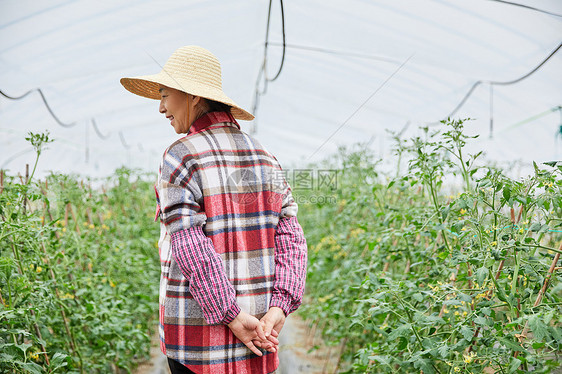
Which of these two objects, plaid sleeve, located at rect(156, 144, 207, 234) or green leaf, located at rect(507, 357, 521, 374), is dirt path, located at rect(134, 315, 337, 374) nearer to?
green leaf, located at rect(507, 357, 521, 374)

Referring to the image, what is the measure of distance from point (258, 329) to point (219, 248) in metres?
0.22

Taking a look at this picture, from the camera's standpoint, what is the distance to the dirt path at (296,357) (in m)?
3.11

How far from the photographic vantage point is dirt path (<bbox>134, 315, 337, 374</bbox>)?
10.2ft

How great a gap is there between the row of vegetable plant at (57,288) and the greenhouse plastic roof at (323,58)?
1.00 metres

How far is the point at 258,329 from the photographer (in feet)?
3.64

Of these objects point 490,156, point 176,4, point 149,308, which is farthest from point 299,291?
point 490,156

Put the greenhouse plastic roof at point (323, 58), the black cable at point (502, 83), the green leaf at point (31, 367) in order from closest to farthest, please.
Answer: the green leaf at point (31, 367) → the greenhouse plastic roof at point (323, 58) → the black cable at point (502, 83)

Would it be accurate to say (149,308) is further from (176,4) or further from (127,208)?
(176,4)

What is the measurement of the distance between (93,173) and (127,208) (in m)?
4.77

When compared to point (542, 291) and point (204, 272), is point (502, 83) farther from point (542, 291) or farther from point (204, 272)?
point (204, 272)

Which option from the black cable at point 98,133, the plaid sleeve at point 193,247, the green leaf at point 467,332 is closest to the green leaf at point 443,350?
the green leaf at point 467,332

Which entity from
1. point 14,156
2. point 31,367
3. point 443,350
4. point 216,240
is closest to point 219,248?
point 216,240

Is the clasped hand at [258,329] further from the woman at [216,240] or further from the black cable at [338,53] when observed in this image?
the black cable at [338,53]

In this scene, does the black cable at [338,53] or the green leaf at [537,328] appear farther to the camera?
the black cable at [338,53]
